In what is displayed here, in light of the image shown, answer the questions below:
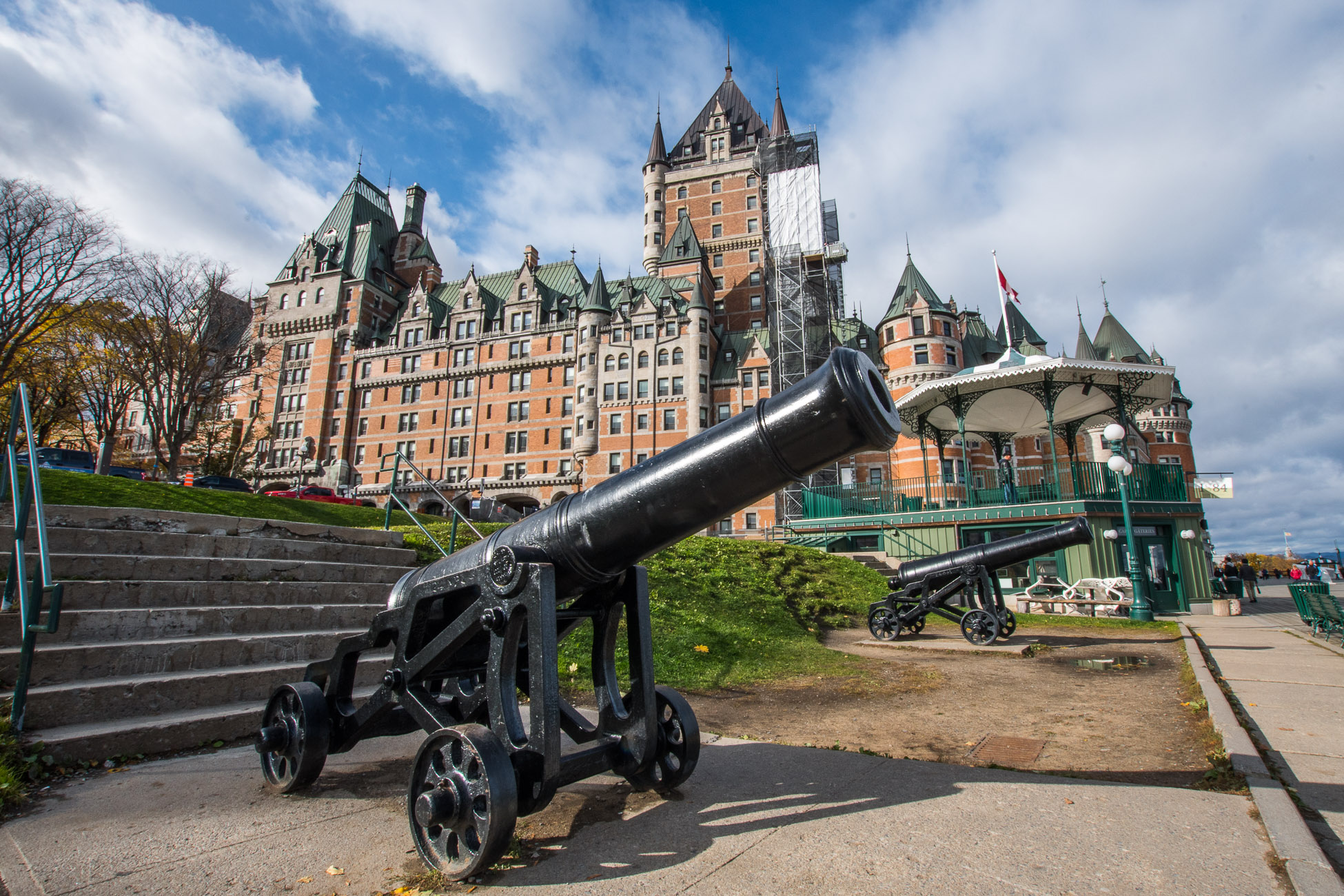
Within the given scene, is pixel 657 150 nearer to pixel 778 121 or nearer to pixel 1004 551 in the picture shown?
pixel 778 121

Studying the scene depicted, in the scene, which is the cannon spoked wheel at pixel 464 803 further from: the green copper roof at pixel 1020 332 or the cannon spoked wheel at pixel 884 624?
the green copper roof at pixel 1020 332

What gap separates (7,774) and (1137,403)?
27546mm

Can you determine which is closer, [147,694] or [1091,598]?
[147,694]

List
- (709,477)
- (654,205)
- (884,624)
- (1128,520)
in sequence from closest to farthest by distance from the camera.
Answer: (709,477), (884,624), (1128,520), (654,205)

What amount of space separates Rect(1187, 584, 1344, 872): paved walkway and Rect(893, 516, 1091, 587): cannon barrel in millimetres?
2424

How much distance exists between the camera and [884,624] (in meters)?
11.9

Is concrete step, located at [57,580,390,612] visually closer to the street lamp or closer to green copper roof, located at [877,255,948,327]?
the street lamp

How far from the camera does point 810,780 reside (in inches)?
145

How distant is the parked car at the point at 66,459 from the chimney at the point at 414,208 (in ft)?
138

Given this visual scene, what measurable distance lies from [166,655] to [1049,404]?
22.6 meters

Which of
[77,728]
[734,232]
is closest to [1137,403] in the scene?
[77,728]

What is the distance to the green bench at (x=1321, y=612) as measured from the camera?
10.6 m

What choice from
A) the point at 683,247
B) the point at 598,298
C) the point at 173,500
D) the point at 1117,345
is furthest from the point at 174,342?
the point at 1117,345

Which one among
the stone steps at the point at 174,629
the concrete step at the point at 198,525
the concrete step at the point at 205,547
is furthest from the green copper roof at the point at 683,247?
the stone steps at the point at 174,629
